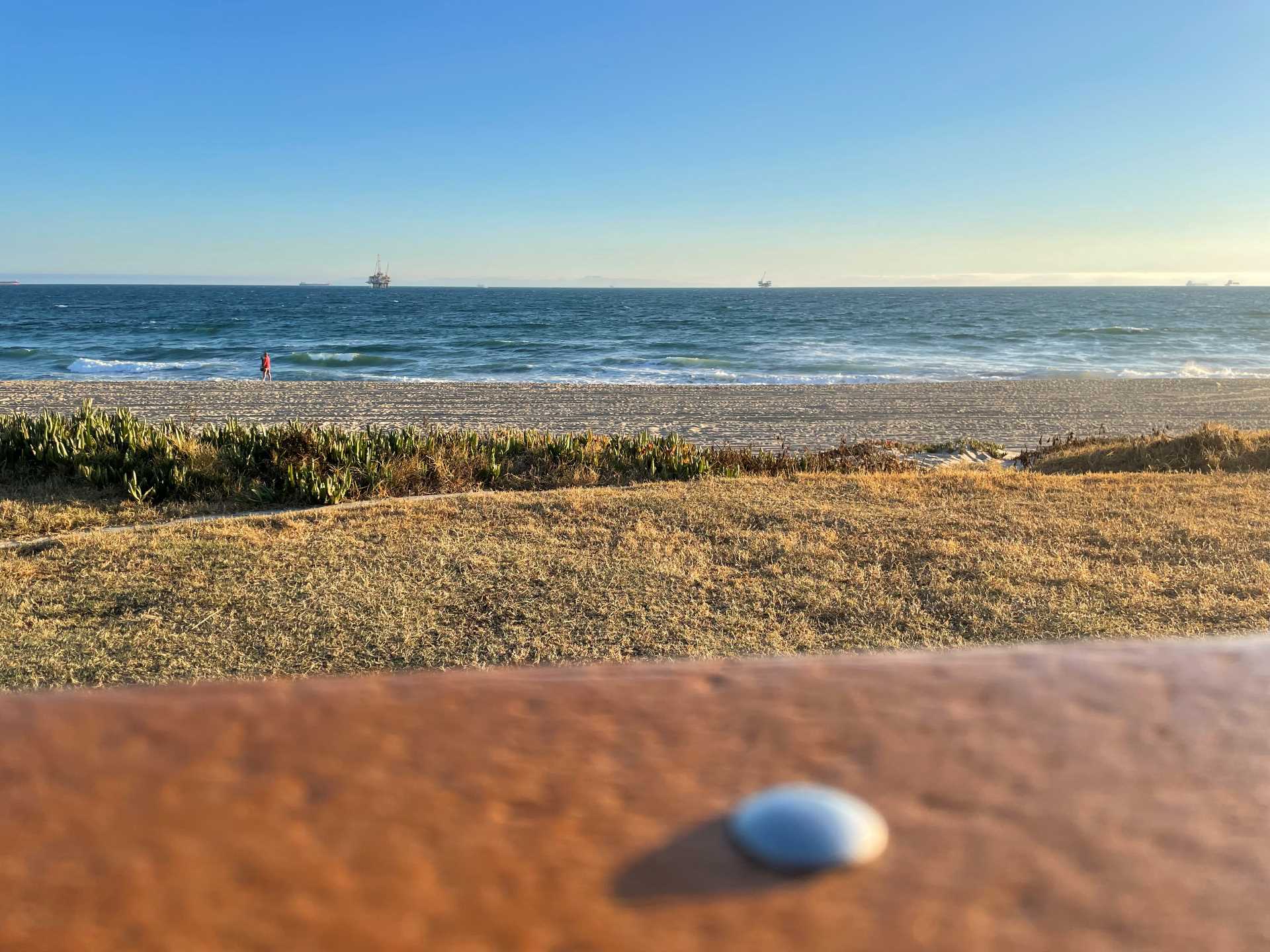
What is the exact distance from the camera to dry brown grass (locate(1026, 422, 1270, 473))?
10477 millimetres

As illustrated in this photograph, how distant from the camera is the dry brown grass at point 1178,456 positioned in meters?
10.5

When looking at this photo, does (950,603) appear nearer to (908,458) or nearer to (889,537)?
(889,537)

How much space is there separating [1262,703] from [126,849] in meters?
0.52

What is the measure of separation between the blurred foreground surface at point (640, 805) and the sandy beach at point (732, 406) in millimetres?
15812

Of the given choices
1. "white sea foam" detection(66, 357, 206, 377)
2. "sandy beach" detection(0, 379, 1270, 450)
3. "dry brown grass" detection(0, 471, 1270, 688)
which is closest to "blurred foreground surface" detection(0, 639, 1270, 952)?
"dry brown grass" detection(0, 471, 1270, 688)

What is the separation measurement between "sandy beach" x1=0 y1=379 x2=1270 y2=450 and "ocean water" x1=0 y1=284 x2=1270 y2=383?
179 inches

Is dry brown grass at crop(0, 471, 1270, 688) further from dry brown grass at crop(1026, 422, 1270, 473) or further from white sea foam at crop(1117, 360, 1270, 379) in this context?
white sea foam at crop(1117, 360, 1270, 379)

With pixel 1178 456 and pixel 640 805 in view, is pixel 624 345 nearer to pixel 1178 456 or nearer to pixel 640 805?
pixel 1178 456

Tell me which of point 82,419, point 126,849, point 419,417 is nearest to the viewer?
point 126,849

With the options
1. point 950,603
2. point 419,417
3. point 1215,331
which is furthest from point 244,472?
point 1215,331

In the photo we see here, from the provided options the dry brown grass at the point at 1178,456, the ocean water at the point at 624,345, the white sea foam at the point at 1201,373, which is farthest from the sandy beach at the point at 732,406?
the ocean water at the point at 624,345

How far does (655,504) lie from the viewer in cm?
843

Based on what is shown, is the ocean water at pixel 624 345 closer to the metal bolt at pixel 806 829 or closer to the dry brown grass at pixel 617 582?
the dry brown grass at pixel 617 582

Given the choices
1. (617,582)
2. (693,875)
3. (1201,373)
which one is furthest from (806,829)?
(1201,373)
